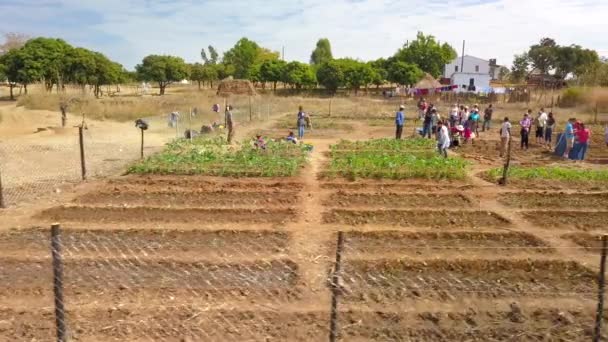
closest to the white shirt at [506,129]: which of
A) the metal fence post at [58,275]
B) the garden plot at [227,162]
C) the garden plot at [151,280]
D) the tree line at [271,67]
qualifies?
the garden plot at [227,162]

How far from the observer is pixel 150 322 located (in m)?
5.21

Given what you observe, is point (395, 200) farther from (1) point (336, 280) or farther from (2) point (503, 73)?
(2) point (503, 73)

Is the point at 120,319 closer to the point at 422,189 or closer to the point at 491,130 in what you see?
the point at 422,189

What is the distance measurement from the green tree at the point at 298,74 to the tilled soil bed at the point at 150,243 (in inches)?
1925

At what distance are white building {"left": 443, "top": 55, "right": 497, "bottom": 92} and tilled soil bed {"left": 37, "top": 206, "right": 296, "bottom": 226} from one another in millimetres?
53447

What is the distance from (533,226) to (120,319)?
7.45 m

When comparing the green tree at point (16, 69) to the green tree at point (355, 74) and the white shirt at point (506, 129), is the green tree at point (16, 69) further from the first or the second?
the white shirt at point (506, 129)

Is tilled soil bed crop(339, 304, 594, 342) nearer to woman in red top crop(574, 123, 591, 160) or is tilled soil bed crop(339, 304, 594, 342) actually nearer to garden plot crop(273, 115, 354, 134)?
woman in red top crop(574, 123, 591, 160)

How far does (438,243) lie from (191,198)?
542cm

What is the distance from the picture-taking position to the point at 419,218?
30.5 ft

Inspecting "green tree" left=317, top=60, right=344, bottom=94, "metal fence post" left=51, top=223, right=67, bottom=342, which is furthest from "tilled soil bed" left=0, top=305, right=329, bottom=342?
"green tree" left=317, top=60, right=344, bottom=94

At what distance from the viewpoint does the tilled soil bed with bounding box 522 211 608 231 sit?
9008mm

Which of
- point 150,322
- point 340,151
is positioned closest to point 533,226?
point 150,322

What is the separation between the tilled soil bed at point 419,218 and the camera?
9016 mm
